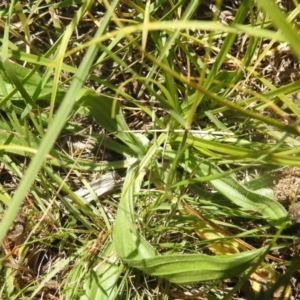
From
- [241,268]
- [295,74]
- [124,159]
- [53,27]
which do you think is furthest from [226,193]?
[53,27]

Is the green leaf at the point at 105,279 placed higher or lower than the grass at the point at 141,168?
lower

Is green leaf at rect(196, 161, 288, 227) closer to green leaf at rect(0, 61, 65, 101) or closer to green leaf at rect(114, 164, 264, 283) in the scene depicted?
green leaf at rect(114, 164, 264, 283)

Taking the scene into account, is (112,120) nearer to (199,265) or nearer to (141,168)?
(141,168)

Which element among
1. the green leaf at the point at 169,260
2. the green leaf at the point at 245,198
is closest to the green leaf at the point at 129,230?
the green leaf at the point at 169,260

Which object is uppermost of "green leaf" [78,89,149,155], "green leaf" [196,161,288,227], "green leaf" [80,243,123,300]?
"green leaf" [78,89,149,155]

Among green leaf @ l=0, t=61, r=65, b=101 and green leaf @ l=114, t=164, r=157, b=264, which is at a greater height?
green leaf @ l=0, t=61, r=65, b=101

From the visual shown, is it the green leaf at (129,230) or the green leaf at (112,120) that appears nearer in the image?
the green leaf at (129,230)

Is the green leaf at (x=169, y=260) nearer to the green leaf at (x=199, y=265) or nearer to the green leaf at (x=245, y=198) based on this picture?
the green leaf at (x=199, y=265)

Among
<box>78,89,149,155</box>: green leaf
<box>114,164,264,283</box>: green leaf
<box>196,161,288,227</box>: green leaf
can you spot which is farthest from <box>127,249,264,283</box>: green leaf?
<box>78,89,149,155</box>: green leaf
